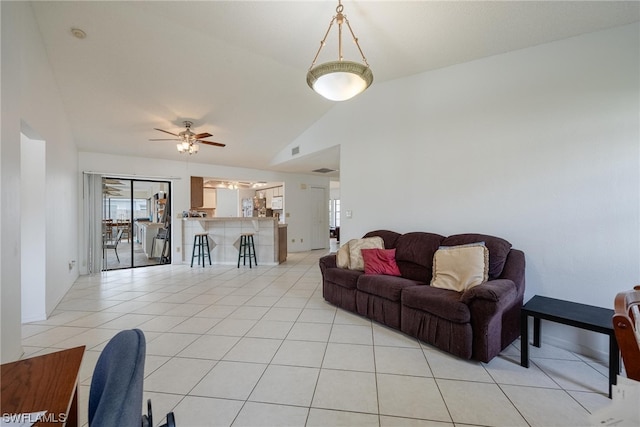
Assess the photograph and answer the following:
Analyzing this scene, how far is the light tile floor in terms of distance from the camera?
161cm

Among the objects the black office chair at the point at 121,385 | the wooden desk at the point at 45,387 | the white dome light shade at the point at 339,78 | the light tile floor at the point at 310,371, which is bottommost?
the light tile floor at the point at 310,371

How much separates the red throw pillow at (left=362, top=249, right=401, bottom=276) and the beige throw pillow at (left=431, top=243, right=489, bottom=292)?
0.53 metres

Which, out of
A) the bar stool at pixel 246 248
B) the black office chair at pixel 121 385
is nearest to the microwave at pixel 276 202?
the bar stool at pixel 246 248

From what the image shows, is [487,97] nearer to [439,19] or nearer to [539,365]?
[439,19]

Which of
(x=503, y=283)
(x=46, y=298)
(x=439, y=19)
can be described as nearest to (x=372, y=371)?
(x=503, y=283)

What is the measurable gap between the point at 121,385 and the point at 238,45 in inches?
134

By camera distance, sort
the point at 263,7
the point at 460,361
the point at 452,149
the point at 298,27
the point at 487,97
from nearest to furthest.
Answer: the point at 460,361 → the point at 263,7 → the point at 298,27 → the point at 487,97 → the point at 452,149

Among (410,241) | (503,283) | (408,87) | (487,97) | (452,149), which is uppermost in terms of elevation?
(408,87)

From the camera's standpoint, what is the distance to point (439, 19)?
243cm

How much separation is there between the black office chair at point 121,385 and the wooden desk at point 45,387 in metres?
0.08

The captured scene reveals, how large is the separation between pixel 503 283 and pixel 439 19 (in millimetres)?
2423

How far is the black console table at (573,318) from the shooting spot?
5.80ft

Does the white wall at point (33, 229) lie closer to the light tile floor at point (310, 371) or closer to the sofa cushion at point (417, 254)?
the light tile floor at point (310, 371)

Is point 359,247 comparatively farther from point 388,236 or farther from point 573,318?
point 573,318
